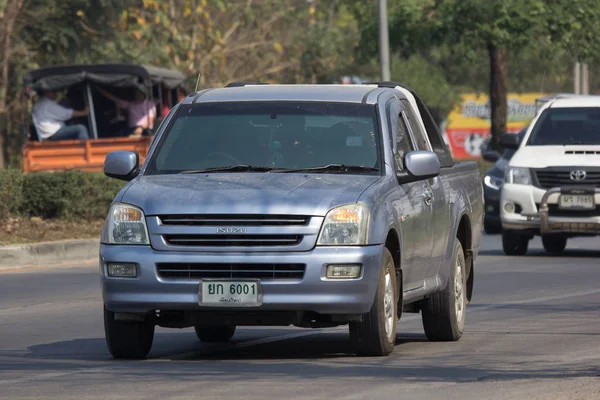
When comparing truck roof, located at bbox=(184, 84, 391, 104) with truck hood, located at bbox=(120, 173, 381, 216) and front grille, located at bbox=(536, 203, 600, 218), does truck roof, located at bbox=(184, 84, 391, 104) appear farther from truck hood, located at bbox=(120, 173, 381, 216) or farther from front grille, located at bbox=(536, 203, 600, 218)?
front grille, located at bbox=(536, 203, 600, 218)

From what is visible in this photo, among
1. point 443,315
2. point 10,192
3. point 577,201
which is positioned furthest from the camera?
point 10,192

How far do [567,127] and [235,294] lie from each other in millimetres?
12158

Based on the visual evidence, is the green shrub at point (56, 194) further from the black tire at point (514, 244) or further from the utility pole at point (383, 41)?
the utility pole at point (383, 41)

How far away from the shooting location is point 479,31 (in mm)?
34469

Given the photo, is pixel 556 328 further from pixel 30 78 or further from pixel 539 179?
pixel 30 78

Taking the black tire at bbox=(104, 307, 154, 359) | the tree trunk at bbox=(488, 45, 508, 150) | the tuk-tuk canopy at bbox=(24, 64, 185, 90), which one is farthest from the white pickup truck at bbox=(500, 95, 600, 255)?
the tree trunk at bbox=(488, 45, 508, 150)

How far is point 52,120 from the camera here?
1209 inches

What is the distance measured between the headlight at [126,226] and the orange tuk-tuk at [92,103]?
1942 centimetres

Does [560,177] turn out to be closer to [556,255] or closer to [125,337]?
[556,255]

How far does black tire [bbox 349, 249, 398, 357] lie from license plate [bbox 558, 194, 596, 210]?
9.99 metres

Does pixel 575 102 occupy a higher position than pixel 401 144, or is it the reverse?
pixel 401 144

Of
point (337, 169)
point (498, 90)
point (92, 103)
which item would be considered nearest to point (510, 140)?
point (337, 169)

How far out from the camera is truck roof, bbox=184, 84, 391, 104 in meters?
10.6

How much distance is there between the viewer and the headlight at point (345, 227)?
9266mm
